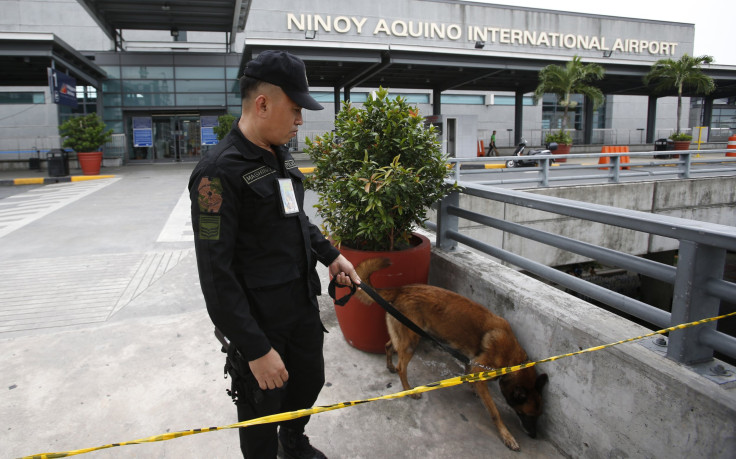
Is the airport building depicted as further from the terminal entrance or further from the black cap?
the black cap

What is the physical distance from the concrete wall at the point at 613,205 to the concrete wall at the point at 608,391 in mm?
5943

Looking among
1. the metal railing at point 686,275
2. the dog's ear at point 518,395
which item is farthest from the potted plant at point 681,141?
the dog's ear at point 518,395

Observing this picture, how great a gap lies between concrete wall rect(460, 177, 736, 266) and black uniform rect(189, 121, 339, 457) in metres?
6.89

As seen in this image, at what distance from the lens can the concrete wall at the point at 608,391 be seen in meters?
1.82

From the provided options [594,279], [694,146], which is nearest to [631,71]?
[694,146]

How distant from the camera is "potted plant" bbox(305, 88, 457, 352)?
3.28 meters

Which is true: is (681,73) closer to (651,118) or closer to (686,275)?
(651,118)

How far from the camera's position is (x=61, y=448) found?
8.05 ft

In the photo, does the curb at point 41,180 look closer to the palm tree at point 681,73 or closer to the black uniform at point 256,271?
the black uniform at point 256,271

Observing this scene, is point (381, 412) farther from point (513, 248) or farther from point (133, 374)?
point (513, 248)

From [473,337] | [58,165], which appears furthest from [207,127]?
[473,337]

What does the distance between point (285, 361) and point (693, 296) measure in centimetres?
182

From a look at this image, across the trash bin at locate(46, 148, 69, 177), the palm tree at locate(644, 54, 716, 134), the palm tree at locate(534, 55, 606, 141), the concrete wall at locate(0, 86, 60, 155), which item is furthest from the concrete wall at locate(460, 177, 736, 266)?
the concrete wall at locate(0, 86, 60, 155)

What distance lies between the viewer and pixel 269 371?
1746 mm
